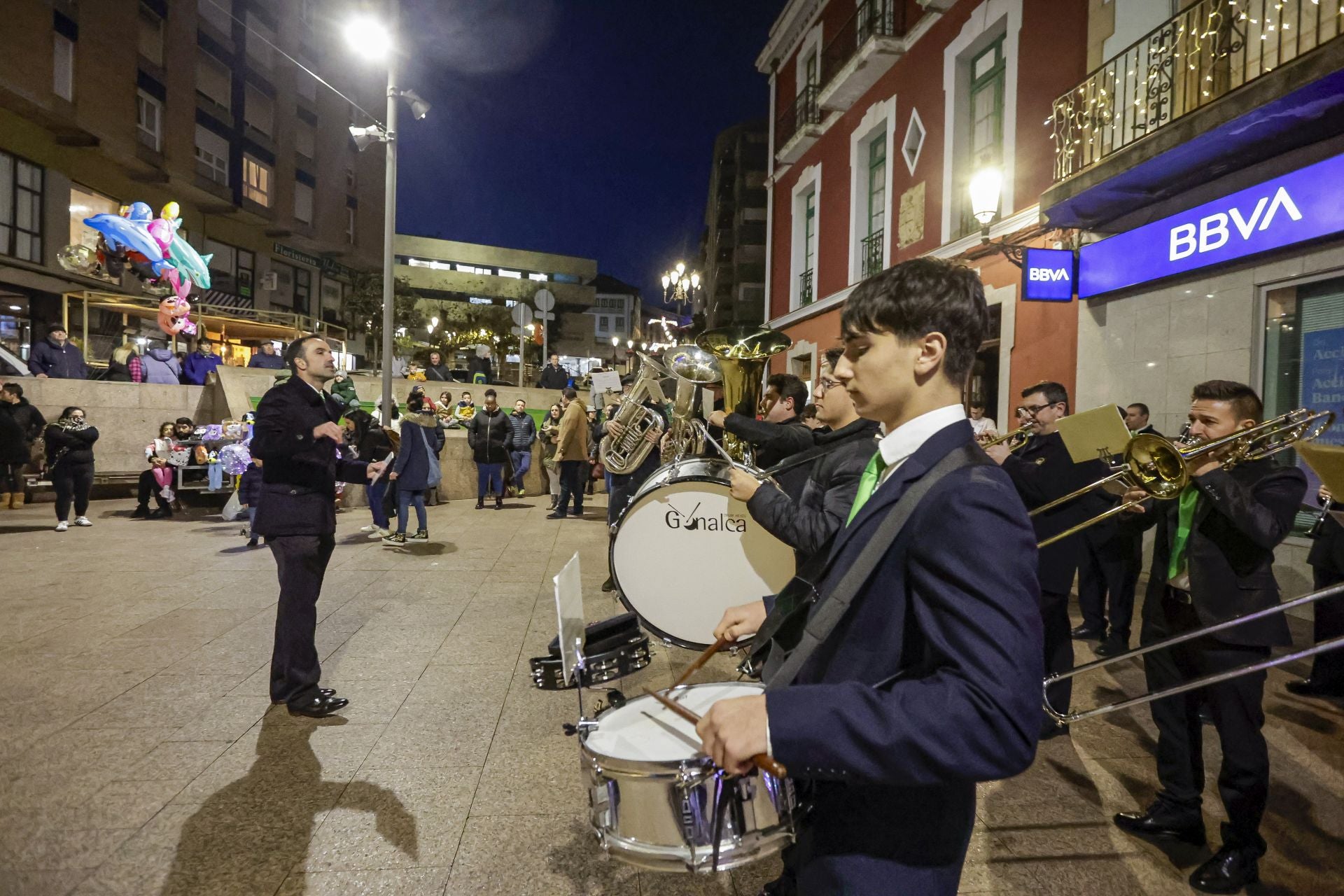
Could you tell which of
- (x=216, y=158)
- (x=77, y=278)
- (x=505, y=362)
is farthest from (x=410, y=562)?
(x=505, y=362)

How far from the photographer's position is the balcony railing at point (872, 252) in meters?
13.2

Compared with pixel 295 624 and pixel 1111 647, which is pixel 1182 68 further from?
pixel 295 624

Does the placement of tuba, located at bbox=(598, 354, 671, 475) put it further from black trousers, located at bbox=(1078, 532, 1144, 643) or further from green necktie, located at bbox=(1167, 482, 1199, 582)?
black trousers, located at bbox=(1078, 532, 1144, 643)

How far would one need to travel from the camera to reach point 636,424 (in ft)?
16.7

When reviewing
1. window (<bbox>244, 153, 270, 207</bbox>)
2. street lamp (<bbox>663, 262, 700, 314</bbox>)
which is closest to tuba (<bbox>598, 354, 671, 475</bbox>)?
street lamp (<bbox>663, 262, 700, 314</bbox>)

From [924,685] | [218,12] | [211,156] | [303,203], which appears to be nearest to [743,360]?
[924,685]

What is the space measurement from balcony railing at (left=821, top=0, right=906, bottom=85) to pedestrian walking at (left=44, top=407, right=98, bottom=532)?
13524mm

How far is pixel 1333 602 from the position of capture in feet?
15.5

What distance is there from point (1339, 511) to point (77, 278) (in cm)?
2487

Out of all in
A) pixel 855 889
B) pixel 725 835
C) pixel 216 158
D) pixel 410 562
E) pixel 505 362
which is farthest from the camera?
pixel 505 362

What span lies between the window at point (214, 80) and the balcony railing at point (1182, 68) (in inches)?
1126

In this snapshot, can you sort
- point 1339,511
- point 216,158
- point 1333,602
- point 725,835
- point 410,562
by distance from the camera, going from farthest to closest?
point 216,158 < point 410,562 < point 1333,602 < point 1339,511 < point 725,835

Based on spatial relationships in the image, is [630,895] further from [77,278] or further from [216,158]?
[216,158]

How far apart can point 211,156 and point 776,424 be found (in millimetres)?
30083
